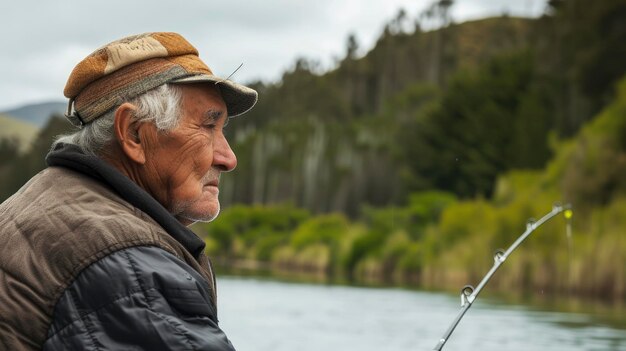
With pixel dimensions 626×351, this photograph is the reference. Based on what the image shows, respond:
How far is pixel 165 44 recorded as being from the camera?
90.7 inches

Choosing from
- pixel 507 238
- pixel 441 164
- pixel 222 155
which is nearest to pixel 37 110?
pixel 222 155

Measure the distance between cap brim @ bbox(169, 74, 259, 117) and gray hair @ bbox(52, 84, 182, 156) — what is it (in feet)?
0.11

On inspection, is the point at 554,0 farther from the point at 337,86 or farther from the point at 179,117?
the point at 337,86

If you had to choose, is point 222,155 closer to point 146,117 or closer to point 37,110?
point 146,117

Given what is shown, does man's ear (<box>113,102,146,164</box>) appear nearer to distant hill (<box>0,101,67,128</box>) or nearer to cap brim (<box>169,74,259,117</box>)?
cap brim (<box>169,74,259,117</box>)

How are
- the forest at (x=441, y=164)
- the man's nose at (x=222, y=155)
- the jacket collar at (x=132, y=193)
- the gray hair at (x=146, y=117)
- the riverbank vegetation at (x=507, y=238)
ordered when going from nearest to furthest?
1. the jacket collar at (x=132, y=193)
2. the gray hair at (x=146, y=117)
3. the man's nose at (x=222, y=155)
4. the riverbank vegetation at (x=507, y=238)
5. the forest at (x=441, y=164)

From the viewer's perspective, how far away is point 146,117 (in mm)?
2291

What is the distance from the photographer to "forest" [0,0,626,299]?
30188 mm

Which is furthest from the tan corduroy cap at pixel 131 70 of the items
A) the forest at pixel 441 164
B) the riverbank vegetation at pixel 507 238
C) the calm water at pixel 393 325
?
the calm water at pixel 393 325

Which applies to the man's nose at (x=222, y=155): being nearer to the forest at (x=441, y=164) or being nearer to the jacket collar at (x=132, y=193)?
the jacket collar at (x=132, y=193)

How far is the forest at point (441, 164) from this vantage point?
99.0 ft

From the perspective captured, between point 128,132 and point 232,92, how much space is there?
0.75 feet

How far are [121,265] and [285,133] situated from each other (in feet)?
310

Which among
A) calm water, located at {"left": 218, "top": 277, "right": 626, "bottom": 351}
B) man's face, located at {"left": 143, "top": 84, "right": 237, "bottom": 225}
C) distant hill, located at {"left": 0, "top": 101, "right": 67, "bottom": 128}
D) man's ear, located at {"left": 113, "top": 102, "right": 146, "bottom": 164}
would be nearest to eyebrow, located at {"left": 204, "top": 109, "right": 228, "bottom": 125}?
man's face, located at {"left": 143, "top": 84, "right": 237, "bottom": 225}
